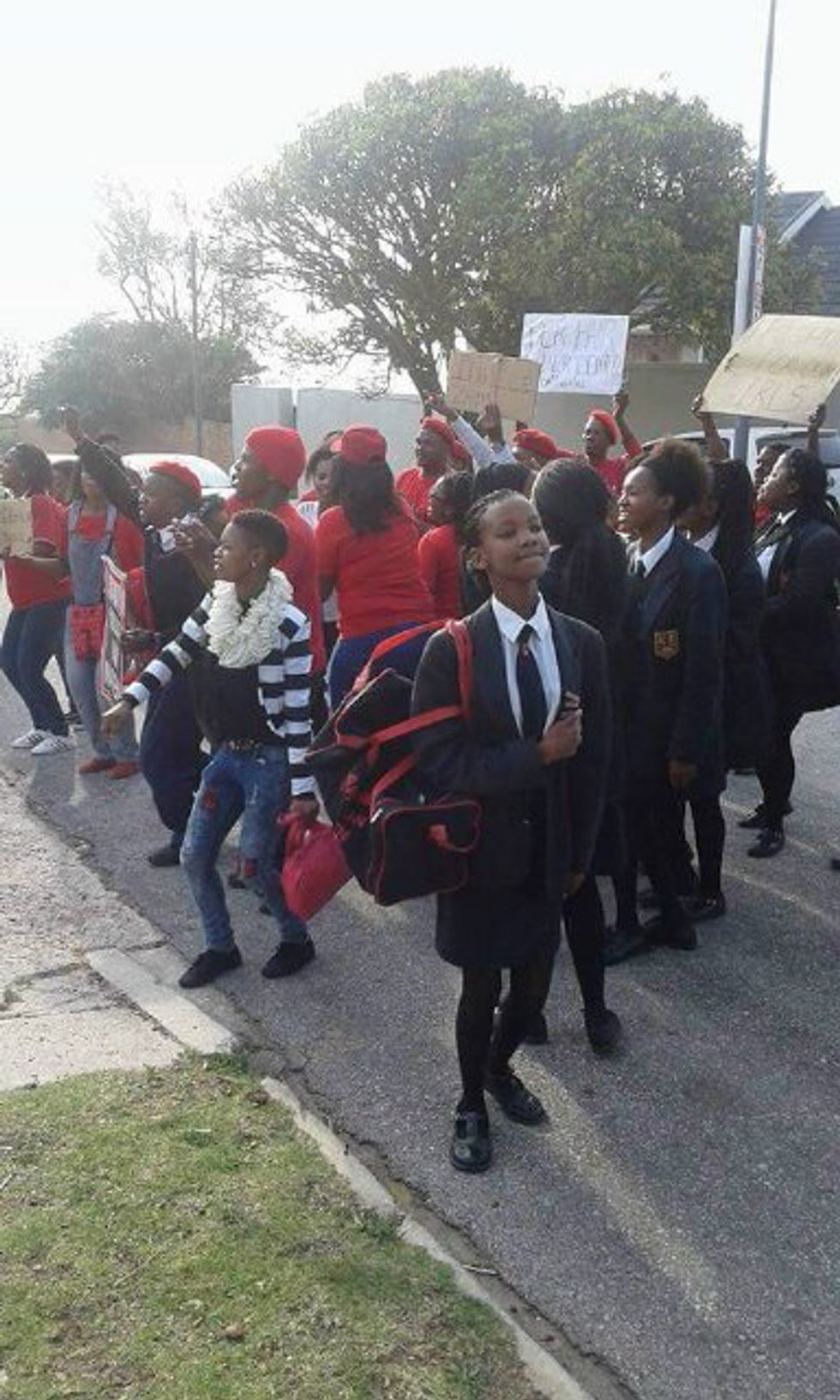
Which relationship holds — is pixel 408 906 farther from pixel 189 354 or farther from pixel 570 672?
pixel 189 354

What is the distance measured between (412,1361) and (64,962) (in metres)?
2.55

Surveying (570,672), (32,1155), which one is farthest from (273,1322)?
(570,672)

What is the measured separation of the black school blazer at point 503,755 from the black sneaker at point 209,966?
174 cm

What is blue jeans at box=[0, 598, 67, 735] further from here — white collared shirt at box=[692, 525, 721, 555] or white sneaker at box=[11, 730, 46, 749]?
white collared shirt at box=[692, 525, 721, 555]

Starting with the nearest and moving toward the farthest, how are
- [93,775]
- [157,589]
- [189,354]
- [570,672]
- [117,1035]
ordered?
[570,672]
[117,1035]
[157,589]
[93,775]
[189,354]

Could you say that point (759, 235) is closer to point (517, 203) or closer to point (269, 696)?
point (269, 696)

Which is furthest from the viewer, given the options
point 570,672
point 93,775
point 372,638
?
point 93,775

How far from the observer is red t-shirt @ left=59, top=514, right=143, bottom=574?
6.95 m

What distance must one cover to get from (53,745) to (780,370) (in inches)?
183

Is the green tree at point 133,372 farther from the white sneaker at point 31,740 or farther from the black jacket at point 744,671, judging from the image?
the black jacket at point 744,671

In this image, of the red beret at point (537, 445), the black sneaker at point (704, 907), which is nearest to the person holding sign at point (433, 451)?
the red beret at point (537, 445)

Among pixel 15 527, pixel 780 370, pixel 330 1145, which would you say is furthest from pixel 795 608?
pixel 15 527

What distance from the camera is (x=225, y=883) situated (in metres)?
5.59

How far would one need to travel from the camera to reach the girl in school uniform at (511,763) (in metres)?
3.04
